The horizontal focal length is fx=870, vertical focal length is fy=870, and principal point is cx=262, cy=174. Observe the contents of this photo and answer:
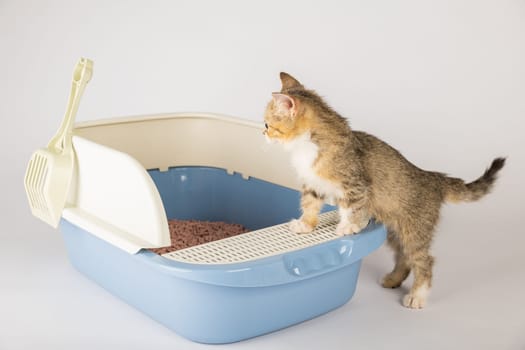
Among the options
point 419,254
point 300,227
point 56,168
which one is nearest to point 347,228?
point 300,227

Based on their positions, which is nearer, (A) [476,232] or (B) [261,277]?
(B) [261,277]

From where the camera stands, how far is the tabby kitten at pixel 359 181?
2738mm

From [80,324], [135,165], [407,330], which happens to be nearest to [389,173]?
[407,330]

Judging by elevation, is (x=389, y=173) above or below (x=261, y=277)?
above

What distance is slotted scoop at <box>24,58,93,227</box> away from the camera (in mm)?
3023

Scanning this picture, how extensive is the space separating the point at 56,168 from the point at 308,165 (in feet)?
2.93

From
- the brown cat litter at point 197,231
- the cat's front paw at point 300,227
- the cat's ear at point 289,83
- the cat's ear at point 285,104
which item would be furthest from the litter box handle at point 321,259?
the brown cat litter at point 197,231

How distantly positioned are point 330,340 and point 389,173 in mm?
599

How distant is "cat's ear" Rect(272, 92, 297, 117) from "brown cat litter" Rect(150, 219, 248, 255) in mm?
795

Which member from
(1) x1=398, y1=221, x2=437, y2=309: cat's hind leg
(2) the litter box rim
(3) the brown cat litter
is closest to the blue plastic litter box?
(2) the litter box rim

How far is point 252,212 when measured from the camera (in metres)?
3.71

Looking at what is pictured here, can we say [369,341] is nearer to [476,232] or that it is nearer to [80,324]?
[80,324]

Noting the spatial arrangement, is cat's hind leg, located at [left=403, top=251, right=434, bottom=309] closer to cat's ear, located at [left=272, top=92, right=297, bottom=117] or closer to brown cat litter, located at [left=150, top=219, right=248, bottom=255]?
cat's ear, located at [left=272, top=92, right=297, bottom=117]

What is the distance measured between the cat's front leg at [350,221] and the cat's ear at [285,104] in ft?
1.25
